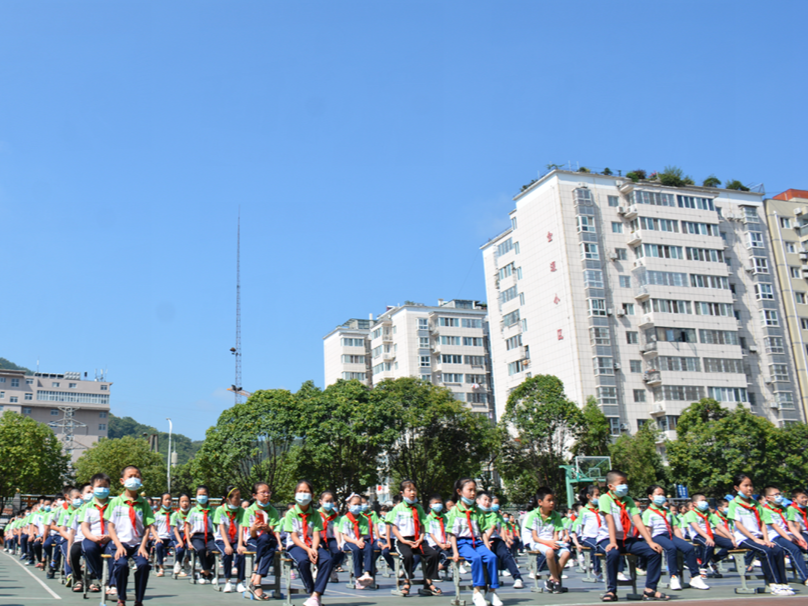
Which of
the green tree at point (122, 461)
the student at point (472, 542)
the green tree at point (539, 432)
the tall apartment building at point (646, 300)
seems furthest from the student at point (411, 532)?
the green tree at point (122, 461)

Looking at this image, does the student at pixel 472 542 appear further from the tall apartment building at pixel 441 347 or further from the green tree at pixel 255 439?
the tall apartment building at pixel 441 347

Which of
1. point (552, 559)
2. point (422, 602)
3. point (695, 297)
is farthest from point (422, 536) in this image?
point (695, 297)

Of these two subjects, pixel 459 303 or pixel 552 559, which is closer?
pixel 552 559

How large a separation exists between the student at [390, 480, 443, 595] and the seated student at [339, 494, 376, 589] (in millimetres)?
2516

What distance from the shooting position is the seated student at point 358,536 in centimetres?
1630

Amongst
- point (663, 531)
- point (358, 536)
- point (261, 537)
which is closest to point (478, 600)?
point (261, 537)

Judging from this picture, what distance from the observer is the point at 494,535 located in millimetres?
15281

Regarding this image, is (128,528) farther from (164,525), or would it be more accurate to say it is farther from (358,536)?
(164,525)

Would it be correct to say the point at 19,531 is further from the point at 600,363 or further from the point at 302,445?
the point at 600,363

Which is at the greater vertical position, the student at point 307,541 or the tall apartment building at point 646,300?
the tall apartment building at point 646,300

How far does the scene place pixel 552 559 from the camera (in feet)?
43.7

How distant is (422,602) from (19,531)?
2121 cm

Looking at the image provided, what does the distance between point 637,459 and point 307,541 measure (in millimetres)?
41386

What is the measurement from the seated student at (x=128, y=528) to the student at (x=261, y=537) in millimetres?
2606
